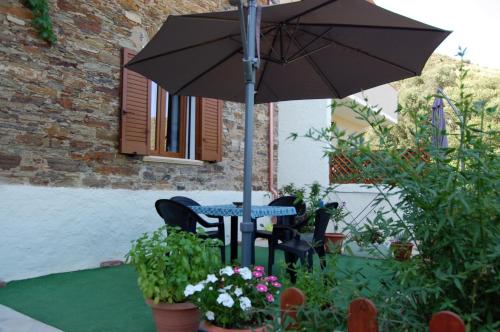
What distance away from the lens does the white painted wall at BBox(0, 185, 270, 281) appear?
4102 mm

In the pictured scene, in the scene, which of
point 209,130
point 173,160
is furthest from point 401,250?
point 209,130

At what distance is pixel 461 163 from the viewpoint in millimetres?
1270

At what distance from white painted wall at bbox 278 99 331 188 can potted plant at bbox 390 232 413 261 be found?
22.6 ft

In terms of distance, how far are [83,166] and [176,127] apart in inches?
72.3

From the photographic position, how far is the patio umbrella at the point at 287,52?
291 centimetres

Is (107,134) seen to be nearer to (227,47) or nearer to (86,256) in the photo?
(86,256)

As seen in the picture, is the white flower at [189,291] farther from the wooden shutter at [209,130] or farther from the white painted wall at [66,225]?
the wooden shutter at [209,130]

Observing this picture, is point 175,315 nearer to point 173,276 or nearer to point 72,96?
point 173,276

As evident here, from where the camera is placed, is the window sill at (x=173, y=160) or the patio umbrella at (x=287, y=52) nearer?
the patio umbrella at (x=287, y=52)

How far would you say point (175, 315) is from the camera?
230 centimetres

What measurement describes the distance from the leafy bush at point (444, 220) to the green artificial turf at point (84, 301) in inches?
37.8

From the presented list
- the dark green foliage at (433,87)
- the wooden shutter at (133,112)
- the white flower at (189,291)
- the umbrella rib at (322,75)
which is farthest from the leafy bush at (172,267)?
the wooden shutter at (133,112)

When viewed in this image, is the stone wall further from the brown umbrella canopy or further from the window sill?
the brown umbrella canopy

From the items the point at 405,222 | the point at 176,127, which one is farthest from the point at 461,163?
the point at 176,127
